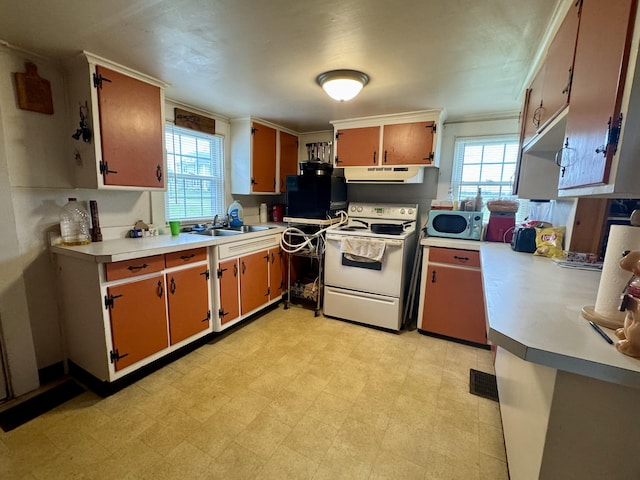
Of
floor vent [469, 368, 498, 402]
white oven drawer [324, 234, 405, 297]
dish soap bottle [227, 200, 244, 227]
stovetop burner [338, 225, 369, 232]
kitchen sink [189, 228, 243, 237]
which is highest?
dish soap bottle [227, 200, 244, 227]

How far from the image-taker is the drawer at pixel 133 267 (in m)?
1.80

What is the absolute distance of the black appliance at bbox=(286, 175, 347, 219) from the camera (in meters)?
3.21

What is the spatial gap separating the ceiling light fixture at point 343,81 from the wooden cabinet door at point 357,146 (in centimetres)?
105

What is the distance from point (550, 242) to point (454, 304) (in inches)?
36.8

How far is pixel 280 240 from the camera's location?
3.34 m

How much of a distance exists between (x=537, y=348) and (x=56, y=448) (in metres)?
2.28

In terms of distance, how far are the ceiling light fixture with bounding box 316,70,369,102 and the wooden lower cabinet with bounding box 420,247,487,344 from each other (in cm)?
158

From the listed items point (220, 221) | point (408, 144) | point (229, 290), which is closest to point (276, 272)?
point (229, 290)

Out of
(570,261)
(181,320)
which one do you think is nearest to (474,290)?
(570,261)

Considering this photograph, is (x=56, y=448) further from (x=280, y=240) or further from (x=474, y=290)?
(x=474, y=290)

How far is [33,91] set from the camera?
1879 millimetres

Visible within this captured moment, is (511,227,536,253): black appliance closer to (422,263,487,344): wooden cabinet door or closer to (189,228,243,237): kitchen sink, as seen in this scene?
(422,263,487,344): wooden cabinet door

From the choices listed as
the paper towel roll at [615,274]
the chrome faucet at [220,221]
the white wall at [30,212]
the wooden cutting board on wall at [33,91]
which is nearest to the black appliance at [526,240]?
the paper towel roll at [615,274]

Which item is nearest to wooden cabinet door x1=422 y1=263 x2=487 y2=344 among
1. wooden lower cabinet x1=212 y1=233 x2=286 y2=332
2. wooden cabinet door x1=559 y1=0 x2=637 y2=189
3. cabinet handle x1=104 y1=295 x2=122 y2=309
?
wooden cabinet door x1=559 y1=0 x2=637 y2=189
